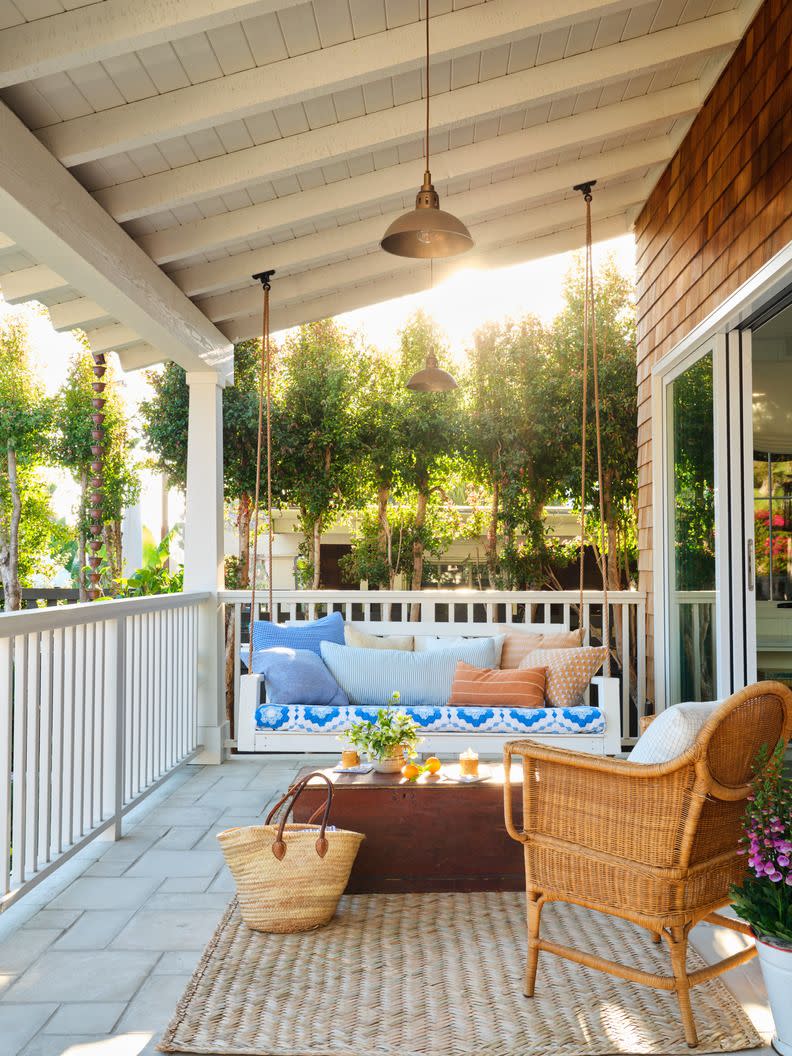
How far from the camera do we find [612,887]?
2.29 metres

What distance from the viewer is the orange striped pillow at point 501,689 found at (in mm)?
4348

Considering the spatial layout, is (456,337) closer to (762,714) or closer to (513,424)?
(513,424)

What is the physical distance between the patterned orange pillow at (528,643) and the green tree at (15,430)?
9.83 m

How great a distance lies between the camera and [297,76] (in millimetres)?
3404

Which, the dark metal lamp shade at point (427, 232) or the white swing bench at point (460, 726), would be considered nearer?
the dark metal lamp shade at point (427, 232)

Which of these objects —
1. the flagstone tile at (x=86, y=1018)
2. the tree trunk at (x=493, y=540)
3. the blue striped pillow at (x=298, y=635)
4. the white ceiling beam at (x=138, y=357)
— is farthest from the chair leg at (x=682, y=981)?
the tree trunk at (x=493, y=540)

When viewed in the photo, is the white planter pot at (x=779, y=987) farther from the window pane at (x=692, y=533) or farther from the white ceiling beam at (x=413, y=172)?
the white ceiling beam at (x=413, y=172)

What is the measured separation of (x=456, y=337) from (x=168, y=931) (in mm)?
8452

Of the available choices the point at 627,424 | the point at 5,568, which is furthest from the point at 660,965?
the point at 5,568

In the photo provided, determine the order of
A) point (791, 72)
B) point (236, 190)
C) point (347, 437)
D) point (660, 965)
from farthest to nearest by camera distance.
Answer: point (347, 437)
point (236, 190)
point (791, 72)
point (660, 965)

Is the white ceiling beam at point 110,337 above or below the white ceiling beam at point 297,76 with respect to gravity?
below

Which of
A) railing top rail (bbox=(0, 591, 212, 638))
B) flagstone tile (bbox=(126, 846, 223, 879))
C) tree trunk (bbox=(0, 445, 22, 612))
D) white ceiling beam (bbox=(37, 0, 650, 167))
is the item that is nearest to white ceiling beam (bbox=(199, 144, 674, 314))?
white ceiling beam (bbox=(37, 0, 650, 167))

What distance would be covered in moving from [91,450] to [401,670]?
9.20m

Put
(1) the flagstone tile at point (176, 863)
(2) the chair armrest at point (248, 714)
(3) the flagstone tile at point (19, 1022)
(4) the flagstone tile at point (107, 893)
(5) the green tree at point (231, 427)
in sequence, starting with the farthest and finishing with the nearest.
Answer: (5) the green tree at point (231, 427) < (2) the chair armrest at point (248, 714) < (1) the flagstone tile at point (176, 863) < (4) the flagstone tile at point (107, 893) < (3) the flagstone tile at point (19, 1022)
